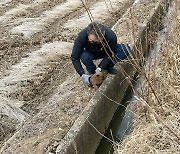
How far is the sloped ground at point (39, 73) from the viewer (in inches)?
206

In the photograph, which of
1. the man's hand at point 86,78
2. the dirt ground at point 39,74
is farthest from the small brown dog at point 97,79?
the dirt ground at point 39,74

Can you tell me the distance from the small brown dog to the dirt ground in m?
0.16

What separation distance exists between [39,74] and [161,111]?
2746mm

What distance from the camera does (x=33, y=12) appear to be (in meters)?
11.0

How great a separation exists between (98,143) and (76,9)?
6284mm

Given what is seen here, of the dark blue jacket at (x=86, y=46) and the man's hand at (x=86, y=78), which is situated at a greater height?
the dark blue jacket at (x=86, y=46)

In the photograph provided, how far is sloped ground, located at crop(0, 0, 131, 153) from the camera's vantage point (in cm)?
524

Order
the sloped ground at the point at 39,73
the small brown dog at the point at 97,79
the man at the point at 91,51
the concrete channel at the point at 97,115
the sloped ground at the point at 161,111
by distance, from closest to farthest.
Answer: the sloped ground at the point at 161,111 → the concrete channel at the point at 97,115 → the sloped ground at the point at 39,73 → the man at the point at 91,51 → the small brown dog at the point at 97,79

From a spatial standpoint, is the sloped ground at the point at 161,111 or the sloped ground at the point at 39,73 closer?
the sloped ground at the point at 161,111

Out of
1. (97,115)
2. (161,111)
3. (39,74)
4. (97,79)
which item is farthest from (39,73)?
(161,111)

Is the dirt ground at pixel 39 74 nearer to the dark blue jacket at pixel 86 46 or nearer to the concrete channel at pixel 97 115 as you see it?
the concrete channel at pixel 97 115

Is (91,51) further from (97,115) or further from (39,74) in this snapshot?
(39,74)

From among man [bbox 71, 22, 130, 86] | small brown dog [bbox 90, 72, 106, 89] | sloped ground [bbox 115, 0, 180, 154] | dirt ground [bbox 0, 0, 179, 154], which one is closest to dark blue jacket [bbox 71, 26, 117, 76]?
man [bbox 71, 22, 130, 86]

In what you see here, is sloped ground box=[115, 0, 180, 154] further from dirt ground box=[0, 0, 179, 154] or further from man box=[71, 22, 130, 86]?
dirt ground box=[0, 0, 179, 154]
